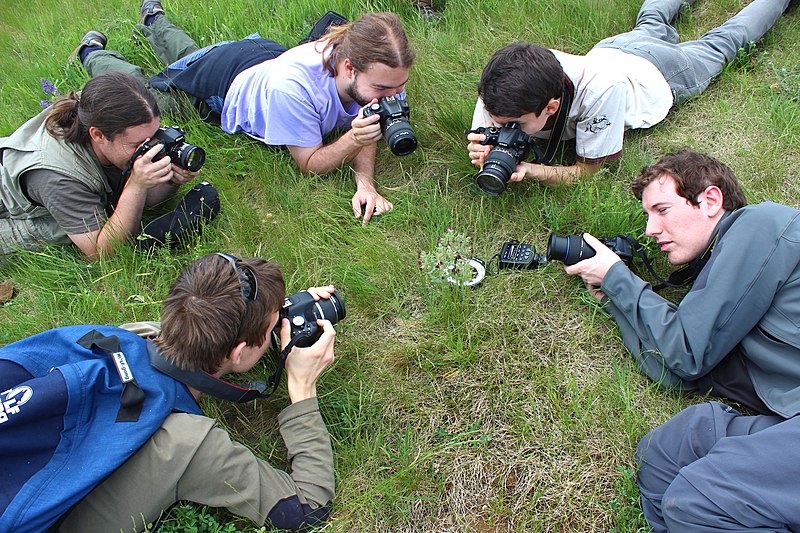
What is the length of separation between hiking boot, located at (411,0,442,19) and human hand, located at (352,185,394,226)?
1.90 meters

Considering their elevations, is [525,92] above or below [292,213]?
above

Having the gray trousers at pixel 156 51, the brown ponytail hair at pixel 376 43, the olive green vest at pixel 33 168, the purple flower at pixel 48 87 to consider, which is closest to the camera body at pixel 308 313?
the brown ponytail hair at pixel 376 43

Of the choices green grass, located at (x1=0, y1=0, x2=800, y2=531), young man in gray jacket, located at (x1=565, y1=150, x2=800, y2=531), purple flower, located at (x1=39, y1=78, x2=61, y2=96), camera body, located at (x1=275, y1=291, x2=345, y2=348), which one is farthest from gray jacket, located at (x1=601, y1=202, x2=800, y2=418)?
purple flower, located at (x1=39, y1=78, x2=61, y2=96)

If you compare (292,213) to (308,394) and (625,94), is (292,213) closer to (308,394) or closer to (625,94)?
(308,394)

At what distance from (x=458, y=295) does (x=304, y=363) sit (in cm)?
79

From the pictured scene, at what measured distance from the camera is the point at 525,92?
2875 mm

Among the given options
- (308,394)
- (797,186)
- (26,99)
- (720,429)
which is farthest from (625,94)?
(26,99)

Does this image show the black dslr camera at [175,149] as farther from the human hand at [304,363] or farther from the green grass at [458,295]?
the human hand at [304,363]

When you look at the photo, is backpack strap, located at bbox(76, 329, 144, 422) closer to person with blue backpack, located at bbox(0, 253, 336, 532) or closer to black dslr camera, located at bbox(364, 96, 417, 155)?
person with blue backpack, located at bbox(0, 253, 336, 532)

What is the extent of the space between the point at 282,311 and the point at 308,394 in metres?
0.34

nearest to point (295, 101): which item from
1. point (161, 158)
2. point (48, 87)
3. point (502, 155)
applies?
point (161, 158)

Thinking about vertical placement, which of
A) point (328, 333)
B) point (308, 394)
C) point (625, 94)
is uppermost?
point (625, 94)

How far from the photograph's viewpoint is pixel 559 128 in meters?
3.22

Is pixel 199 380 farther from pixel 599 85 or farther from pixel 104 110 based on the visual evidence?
pixel 599 85
